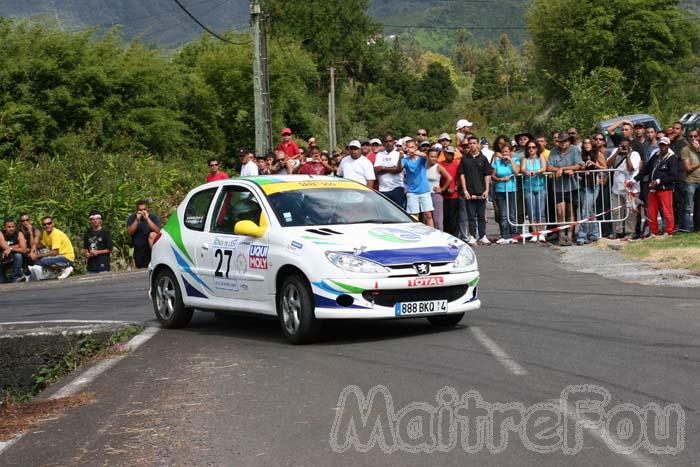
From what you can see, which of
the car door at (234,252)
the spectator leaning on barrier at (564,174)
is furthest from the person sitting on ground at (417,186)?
the car door at (234,252)

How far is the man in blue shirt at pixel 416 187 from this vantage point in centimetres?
2109

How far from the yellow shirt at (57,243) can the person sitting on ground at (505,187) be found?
879cm

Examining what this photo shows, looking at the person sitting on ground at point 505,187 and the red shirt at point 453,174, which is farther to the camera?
the person sitting on ground at point 505,187

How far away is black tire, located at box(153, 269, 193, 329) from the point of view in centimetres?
1362

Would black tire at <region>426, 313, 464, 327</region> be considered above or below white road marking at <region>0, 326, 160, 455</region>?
above

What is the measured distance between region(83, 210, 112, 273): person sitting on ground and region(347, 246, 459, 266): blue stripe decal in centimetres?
1397

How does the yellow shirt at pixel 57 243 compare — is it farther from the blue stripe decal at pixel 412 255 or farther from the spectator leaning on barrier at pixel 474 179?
the blue stripe decal at pixel 412 255

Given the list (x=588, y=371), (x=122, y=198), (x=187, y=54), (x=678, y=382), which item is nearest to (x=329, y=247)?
(x=588, y=371)

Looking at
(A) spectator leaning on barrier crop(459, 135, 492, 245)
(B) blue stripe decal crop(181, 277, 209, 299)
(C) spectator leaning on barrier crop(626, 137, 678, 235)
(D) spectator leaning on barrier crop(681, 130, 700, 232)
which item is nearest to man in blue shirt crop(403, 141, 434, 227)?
(A) spectator leaning on barrier crop(459, 135, 492, 245)

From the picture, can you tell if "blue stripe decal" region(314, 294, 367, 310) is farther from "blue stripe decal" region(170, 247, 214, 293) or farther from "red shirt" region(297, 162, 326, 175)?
"red shirt" region(297, 162, 326, 175)

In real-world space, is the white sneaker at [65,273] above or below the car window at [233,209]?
below

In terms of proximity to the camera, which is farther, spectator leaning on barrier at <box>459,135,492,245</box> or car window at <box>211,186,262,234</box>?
spectator leaning on barrier at <box>459,135,492,245</box>

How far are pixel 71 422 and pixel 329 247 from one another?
11.4 feet

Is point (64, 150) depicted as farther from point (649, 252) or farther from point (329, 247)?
point (329, 247)
